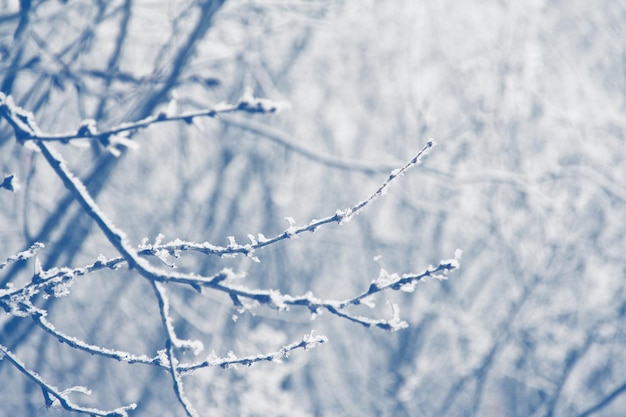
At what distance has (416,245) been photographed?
27.9 feet

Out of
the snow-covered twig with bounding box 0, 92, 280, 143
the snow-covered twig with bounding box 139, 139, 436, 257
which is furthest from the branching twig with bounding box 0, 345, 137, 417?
the snow-covered twig with bounding box 0, 92, 280, 143

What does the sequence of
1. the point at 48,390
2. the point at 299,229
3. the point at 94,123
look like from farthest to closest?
1. the point at 48,390
2. the point at 299,229
3. the point at 94,123

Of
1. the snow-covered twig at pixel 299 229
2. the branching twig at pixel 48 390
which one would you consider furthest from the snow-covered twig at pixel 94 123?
the branching twig at pixel 48 390

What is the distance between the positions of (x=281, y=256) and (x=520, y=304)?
400 cm

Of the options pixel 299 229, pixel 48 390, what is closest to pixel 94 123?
pixel 299 229

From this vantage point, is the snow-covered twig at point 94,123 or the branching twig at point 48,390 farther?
the branching twig at point 48,390

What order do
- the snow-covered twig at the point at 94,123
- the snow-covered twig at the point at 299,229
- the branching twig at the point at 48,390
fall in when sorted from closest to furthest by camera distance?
1. the snow-covered twig at the point at 94,123
2. the snow-covered twig at the point at 299,229
3. the branching twig at the point at 48,390

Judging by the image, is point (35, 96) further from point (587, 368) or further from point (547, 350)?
point (587, 368)

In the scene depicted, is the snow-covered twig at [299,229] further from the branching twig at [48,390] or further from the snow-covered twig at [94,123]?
the branching twig at [48,390]

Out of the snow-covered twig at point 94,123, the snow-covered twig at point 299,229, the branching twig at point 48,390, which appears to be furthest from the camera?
the branching twig at point 48,390

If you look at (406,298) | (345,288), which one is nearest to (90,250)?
(345,288)

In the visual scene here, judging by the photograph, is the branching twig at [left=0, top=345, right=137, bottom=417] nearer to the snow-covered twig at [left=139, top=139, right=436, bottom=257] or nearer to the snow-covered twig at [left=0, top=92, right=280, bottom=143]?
the snow-covered twig at [left=139, top=139, right=436, bottom=257]

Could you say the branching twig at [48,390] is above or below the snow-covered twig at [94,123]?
below

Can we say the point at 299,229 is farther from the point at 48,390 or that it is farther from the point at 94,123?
the point at 48,390
